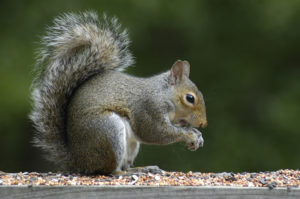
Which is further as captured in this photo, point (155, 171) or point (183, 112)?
point (183, 112)

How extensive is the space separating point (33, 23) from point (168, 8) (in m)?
1.49

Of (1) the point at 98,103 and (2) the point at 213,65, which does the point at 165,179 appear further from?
(2) the point at 213,65

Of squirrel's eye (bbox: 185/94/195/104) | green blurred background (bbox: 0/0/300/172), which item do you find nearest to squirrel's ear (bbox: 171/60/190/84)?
squirrel's eye (bbox: 185/94/195/104)

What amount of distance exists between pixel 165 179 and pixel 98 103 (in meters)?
0.68

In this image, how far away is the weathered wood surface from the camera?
281 centimetres

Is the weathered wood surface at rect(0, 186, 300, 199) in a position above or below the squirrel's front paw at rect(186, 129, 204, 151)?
below

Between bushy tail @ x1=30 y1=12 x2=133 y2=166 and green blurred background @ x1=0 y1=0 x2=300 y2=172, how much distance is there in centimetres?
182

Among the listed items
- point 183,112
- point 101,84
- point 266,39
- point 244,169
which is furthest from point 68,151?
point 266,39

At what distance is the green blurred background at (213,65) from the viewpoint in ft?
19.6

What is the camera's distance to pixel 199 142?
388cm

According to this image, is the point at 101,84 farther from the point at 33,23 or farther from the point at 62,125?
the point at 33,23

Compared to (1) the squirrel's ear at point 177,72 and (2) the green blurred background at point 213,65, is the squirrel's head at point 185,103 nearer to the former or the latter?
(1) the squirrel's ear at point 177,72

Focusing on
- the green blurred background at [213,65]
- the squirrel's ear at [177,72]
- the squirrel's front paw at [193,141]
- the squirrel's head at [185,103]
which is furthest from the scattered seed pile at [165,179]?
the green blurred background at [213,65]

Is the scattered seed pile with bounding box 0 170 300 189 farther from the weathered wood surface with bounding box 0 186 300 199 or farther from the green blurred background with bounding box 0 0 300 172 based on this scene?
the green blurred background with bounding box 0 0 300 172
